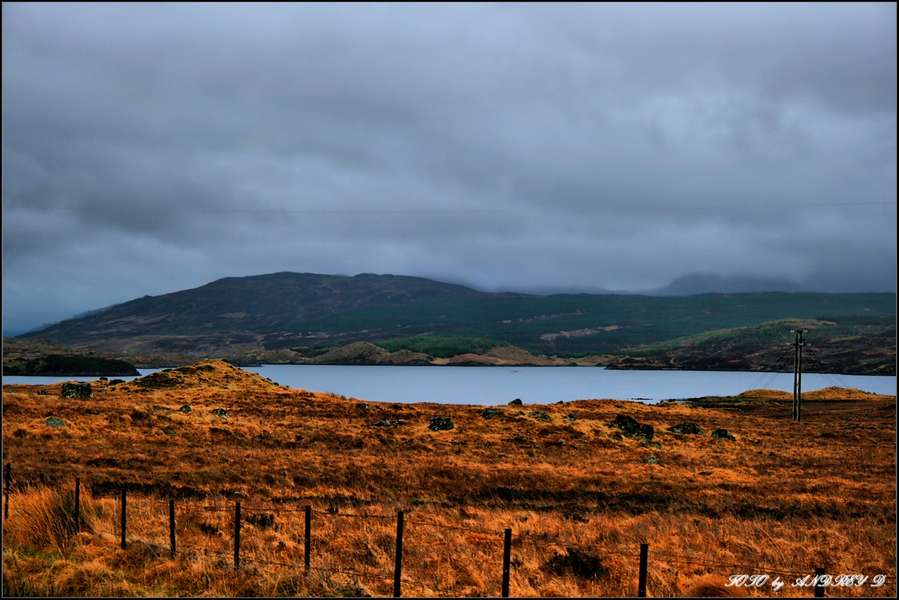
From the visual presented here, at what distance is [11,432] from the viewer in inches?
1332

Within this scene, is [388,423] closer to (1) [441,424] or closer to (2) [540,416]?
(1) [441,424]

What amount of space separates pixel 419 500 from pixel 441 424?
2336 cm

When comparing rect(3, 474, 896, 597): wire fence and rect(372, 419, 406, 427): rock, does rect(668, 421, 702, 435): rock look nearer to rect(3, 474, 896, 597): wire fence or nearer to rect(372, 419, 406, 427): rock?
rect(372, 419, 406, 427): rock

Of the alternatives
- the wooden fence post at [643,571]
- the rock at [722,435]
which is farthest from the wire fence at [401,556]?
the rock at [722,435]

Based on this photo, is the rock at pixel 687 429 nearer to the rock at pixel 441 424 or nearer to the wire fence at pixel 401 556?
the rock at pixel 441 424

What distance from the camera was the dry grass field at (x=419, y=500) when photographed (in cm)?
1289

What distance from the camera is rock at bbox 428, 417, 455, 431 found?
1866 inches

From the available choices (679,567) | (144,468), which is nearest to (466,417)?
(144,468)

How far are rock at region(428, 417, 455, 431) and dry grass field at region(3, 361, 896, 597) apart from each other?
0.80 m

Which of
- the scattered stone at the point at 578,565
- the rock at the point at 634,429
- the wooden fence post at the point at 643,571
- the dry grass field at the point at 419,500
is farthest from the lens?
the rock at the point at 634,429

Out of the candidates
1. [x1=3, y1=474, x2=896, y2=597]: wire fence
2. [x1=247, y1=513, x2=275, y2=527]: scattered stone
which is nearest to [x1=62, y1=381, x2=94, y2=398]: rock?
[x1=3, y1=474, x2=896, y2=597]: wire fence

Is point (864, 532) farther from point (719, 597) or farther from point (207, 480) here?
point (207, 480)

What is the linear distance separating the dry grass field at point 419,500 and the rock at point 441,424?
801 mm

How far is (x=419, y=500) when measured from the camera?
2452 cm
